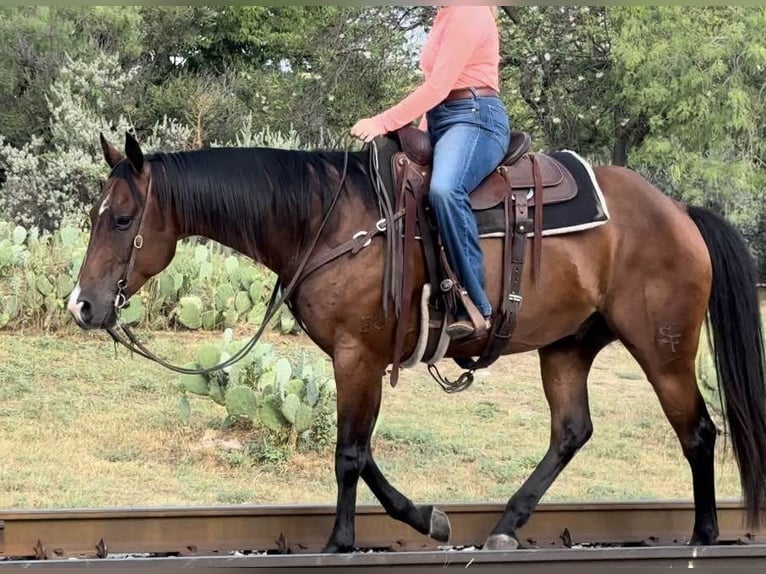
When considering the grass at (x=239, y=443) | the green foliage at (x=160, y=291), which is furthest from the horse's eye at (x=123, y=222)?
the green foliage at (x=160, y=291)

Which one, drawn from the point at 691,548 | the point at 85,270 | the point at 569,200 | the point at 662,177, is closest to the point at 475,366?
the point at 569,200

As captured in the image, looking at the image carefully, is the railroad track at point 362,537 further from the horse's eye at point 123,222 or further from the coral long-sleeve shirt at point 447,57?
the coral long-sleeve shirt at point 447,57

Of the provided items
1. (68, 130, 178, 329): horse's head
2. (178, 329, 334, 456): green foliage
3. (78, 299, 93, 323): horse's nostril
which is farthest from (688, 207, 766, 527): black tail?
(178, 329, 334, 456): green foliage

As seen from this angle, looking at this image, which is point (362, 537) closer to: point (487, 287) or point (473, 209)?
point (487, 287)

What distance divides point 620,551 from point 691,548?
0.30m

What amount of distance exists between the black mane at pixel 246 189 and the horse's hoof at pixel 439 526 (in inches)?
52.8

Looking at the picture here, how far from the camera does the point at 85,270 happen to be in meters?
3.71

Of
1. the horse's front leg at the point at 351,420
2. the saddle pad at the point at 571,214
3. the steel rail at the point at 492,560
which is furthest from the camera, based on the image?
the saddle pad at the point at 571,214

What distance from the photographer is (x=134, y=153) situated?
3666 millimetres

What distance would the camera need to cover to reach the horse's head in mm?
3678

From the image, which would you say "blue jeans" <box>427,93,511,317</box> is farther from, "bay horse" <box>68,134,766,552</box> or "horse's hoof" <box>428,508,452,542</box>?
"horse's hoof" <box>428,508,452,542</box>

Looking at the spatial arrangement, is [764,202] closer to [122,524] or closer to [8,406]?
[8,406]

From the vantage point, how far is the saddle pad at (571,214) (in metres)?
3.94

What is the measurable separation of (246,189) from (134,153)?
0.46m
